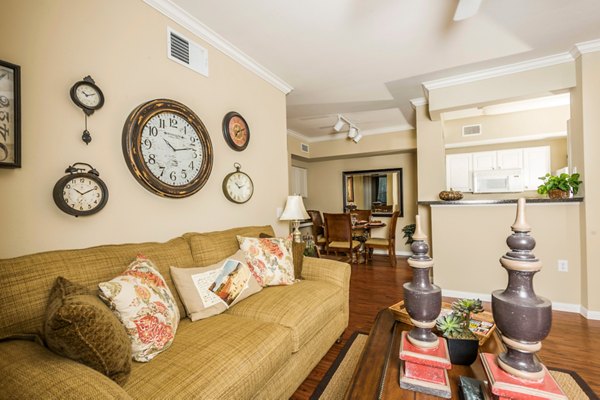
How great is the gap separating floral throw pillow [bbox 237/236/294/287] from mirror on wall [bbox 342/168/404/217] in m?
4.12

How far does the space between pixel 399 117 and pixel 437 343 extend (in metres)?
4.16

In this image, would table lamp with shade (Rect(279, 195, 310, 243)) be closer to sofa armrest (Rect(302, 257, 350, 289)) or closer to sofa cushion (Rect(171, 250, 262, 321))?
sofa armrest (Rect(302, 257, 350, 289))

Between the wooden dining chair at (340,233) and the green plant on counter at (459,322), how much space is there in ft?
10.1

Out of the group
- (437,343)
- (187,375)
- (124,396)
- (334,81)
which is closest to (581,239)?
(437,343)

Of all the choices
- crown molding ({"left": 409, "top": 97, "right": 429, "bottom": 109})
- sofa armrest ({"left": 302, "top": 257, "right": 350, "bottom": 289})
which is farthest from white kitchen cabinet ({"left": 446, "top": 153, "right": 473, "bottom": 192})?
sofa armrest ({"left": 302, "top": 257, "right": 350, "bottom": 289})

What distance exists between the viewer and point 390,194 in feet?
19.0

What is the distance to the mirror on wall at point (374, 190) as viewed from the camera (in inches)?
226

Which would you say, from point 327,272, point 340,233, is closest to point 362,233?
point 340,233

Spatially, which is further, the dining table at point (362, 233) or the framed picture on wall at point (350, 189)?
the framed picture on wall at point (350, 189)

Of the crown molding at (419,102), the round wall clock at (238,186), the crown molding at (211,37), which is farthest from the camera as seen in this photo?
the crown molding at (419,102)

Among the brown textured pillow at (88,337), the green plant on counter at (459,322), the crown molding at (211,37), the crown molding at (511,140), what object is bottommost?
the green plant on counter at (459,322)

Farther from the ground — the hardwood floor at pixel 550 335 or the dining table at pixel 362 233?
the dining table at pixel 362 233

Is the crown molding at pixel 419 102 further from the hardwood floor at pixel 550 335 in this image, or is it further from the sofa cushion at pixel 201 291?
the sofa cushion at pixel 201 291

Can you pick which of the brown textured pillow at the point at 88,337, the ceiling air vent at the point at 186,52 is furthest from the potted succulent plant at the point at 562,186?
the brown textured pillow at the point at 88,337
